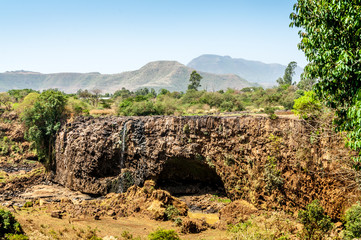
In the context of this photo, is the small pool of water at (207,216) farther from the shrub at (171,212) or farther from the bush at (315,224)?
the bush at (315,224)

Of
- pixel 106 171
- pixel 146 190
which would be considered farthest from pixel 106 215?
pixel 106 171

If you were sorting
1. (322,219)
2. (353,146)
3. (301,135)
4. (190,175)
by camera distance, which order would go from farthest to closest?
1. (190,175)
2. (301,135)
3. (322,219)
4. (353,146)

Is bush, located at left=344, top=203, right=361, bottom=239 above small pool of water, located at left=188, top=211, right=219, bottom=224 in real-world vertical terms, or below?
above

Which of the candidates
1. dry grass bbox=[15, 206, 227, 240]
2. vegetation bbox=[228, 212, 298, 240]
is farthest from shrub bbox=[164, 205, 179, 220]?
vegetation bbox=[228, 212, 298, 240]

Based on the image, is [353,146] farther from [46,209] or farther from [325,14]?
[46,209]

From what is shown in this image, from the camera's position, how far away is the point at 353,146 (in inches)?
328

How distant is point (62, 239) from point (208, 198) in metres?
16.6

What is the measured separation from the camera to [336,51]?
30.2ft

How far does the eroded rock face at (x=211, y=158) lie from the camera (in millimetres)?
21812

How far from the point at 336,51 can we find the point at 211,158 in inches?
828

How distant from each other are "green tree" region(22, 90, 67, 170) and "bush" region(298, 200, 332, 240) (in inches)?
1323

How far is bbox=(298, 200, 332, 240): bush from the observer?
16.2m

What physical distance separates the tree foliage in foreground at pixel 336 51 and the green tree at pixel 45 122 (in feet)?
119

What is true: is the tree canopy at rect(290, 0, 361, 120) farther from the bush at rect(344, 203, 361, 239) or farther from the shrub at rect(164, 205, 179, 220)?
the shrub at rect(164, 205, 179, 220)
